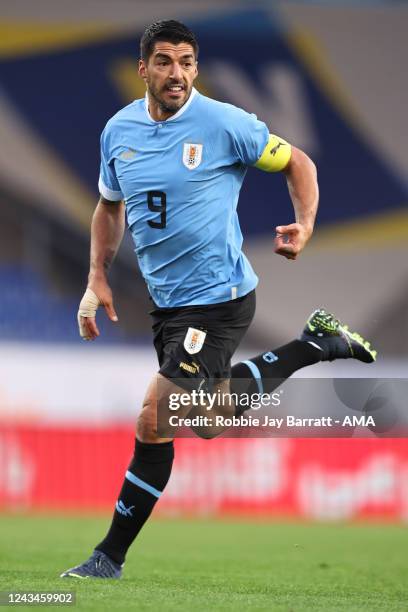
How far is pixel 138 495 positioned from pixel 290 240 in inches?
54.7

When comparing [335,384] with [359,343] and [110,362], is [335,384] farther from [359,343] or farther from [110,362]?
[110,362]

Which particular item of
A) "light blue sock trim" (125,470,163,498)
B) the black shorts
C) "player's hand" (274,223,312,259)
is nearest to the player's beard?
"player's hand" (274,223,312,259)

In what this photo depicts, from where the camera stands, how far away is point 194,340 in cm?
554

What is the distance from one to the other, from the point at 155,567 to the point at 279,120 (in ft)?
58.7

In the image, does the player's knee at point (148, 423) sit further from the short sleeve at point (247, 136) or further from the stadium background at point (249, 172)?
the stadium background at point (249, 172)

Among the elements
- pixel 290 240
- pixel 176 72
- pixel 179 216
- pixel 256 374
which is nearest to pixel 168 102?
pixel 176 72

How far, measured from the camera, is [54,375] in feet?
Result: 65.4

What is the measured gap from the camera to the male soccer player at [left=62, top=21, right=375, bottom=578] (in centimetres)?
545

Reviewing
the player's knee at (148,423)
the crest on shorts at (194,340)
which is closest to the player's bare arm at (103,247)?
the crest on shorts at (194,340)

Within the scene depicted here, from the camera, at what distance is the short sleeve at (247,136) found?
5520 millimetres

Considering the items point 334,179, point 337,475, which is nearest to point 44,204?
point 334,179

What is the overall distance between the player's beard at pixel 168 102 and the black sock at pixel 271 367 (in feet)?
4.47

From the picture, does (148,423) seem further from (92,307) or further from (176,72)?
(176,72)

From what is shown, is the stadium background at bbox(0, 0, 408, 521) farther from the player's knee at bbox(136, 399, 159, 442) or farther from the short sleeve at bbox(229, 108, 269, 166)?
the short sleeve at bbox(229, 108, 269, 166)
